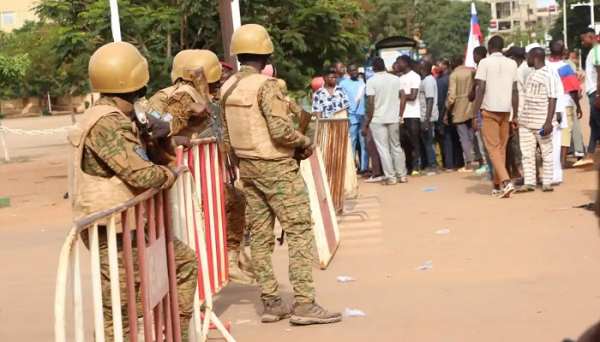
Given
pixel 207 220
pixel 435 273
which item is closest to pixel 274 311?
pixel 207 220

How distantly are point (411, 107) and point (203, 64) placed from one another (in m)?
9.59

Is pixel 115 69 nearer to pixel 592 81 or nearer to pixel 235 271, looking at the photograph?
pixel 235 271

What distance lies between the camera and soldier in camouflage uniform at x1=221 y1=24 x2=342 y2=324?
7.01 metres

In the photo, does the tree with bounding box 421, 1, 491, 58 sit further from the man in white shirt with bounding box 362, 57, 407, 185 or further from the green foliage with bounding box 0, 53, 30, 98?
the man in white shirt with bounding box 362, 57, 407, 185

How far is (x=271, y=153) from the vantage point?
7.07 meters

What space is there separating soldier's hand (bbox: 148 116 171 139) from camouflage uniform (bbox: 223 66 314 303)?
1628mm

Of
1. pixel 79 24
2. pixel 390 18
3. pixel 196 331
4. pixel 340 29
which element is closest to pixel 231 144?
pixel 196 331

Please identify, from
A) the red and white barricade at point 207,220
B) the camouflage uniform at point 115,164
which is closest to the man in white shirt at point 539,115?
the red and white barricade at point 207,220

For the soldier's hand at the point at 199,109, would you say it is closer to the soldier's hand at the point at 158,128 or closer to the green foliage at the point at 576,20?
the soldier's hand at the point at 158,128

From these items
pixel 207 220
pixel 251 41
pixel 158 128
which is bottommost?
pixel 207 220

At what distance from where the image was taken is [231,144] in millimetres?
7281

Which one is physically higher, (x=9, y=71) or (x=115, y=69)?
(x=115, y=69)

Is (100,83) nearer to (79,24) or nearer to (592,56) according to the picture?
(592,56)

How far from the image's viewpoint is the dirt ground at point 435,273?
6.86 m
